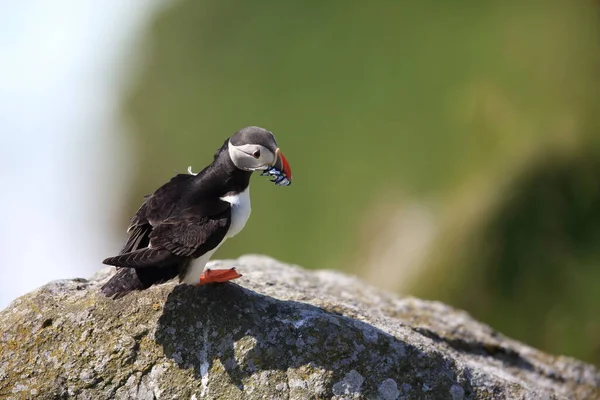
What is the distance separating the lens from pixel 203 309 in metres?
6.71

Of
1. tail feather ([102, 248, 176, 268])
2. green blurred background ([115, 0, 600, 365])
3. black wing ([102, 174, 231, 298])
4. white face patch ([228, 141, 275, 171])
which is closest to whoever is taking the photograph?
tail feather ([102, 248, 176, 268])

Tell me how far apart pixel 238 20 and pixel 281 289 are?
67.0 ft

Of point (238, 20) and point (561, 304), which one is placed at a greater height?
point (238, 20)

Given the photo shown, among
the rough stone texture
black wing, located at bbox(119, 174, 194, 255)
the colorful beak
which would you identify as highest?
the colorful beak

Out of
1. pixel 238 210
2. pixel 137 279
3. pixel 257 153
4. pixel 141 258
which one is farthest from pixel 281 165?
pixel 137 279

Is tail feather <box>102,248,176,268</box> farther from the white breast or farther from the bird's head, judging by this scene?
the bird's head

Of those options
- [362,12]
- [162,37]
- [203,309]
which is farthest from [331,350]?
[162,37]

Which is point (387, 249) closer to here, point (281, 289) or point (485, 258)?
point (485, 258)

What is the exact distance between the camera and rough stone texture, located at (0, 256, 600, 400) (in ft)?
20.7

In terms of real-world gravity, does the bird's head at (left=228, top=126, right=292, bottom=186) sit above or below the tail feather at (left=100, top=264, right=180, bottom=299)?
above

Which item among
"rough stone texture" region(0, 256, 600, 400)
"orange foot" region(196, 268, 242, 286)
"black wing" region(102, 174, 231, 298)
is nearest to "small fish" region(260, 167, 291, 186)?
"black wing" region(102, 174, 231, 298)

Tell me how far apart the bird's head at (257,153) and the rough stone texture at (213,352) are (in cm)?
122

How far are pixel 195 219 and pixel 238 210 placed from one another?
444 millimetres

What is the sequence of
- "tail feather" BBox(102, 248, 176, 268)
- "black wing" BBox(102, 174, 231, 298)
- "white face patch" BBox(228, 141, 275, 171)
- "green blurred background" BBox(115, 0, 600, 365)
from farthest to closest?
"green blurred background" BBox(115, 0, 600, 365) → "white face patch" BBox(228, 141, 275, 171) → "black wing" BBox(102, 174, 231, 298) → "tail feather" BBox(102, 248, 176, 268)
